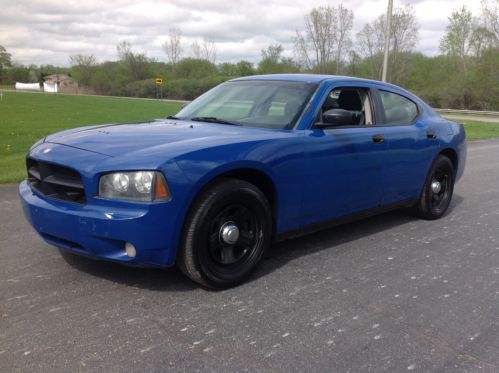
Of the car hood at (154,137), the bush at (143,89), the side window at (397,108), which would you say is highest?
the bush at (143,89)

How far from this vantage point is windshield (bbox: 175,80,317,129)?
4.17 meters

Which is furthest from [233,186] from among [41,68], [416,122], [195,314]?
[41,68]

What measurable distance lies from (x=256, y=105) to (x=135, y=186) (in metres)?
1.67

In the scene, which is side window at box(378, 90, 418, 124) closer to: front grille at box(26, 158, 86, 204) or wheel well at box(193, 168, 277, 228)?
wheel well at box(193, 168, 277, 228)

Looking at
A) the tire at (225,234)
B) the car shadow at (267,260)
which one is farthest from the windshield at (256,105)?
the car shadow at (267,260)

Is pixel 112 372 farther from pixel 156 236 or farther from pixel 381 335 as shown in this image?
pixel 381 335

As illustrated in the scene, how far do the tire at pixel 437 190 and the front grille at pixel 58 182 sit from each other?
3.80 metres

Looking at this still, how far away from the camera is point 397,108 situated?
17.1 ft

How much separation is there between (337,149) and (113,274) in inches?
79.9

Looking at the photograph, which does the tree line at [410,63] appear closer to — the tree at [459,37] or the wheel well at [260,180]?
the tree at [459,37]

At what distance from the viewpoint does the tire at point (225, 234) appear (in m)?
3.29

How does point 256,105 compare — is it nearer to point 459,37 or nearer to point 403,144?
point 403,144

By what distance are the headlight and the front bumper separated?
6cm

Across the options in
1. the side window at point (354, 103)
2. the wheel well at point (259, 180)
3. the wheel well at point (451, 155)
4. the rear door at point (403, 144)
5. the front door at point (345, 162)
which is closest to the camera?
the wheel well at point (259, 180)
